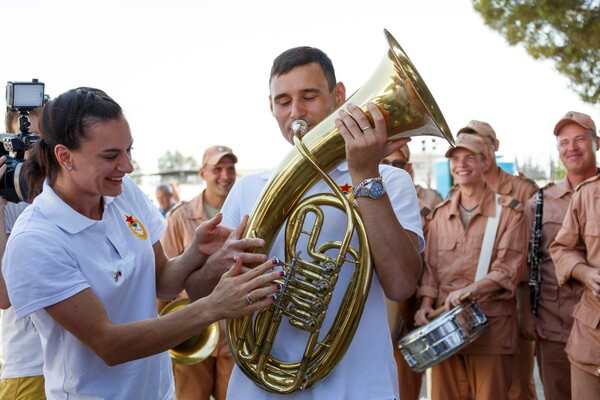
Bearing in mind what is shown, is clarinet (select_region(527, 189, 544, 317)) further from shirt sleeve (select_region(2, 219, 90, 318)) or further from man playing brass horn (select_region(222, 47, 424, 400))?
shirt sleeve (select_region(2, 219, 90, 318))

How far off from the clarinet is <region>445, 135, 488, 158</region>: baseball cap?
60 cm

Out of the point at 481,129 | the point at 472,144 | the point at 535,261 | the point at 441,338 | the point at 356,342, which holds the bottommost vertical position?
the point at 441,338

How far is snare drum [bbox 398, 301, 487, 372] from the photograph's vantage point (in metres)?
4.09

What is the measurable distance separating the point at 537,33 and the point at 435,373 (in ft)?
28.8

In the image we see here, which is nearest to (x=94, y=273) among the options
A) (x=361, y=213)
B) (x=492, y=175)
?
(x=361, y=213)

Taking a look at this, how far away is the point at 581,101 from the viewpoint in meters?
11.9

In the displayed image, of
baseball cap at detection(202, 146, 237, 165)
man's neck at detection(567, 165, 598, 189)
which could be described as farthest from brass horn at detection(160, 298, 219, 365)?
man's neck at detection(567, 165, 598, 189)

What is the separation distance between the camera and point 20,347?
316 cm

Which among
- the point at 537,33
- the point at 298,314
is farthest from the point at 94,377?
the point at 537,33

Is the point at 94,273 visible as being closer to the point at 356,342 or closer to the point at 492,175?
the point at 356,342

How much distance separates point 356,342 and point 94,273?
0.88 metres

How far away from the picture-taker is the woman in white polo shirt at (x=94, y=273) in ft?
6.86

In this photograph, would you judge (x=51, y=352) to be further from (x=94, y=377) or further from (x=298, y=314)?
(x=298, y=314)

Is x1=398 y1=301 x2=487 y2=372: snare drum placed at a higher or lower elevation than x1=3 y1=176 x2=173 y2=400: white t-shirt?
lower
